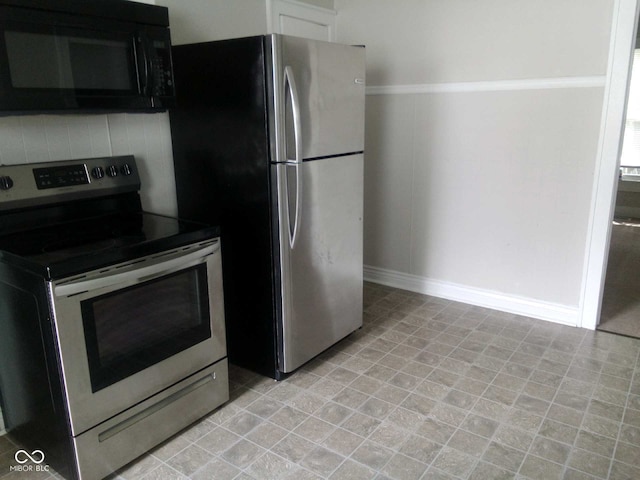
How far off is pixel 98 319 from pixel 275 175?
3.09 ft

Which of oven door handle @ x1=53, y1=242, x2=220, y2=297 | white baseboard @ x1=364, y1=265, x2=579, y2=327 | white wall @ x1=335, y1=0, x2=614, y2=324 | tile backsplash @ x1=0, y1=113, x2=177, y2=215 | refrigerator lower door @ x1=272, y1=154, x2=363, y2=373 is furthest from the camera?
white baseboard @ x1=364, y1=265, x2=579, y2=327

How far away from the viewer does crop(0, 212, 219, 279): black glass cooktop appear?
1.59 m

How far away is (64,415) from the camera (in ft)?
5.52

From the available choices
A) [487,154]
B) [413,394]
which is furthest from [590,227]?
[413,394]

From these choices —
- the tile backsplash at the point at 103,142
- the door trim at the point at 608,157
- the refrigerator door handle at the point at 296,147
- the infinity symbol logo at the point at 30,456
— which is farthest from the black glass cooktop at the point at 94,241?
the door trim at the point at 608,157

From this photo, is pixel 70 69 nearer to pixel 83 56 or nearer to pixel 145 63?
pixel 83 56

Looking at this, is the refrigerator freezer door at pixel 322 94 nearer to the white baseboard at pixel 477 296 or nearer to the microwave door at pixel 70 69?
the microwave door at pixel 70 69

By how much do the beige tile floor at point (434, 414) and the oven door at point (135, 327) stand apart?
13.0 inches

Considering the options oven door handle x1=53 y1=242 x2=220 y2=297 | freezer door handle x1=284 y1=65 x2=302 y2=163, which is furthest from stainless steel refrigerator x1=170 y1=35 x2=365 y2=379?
oven door handle x1=53 y1=242 x2=220 y2=297

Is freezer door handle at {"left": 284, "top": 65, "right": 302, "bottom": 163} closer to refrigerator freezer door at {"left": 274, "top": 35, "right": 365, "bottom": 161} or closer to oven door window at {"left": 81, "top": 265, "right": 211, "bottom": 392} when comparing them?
refrigerator freezer door at {"left": 274, "top": 35, "right": 365, "bottom": 161}

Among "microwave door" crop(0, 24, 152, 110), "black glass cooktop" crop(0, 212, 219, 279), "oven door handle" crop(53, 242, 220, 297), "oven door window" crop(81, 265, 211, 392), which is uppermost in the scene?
"microwave door" crop(0, 24, 152, 110)

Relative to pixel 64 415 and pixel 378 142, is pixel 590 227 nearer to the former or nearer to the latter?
pixel 378 142

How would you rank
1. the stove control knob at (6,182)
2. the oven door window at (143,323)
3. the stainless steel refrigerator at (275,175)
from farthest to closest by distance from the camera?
1. the stainless steel refrigerator at (275,175)
2. the stove control knob at (6,182)
3. the oven door window at (143,323)

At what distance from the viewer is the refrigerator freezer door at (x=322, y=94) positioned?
213 cm
